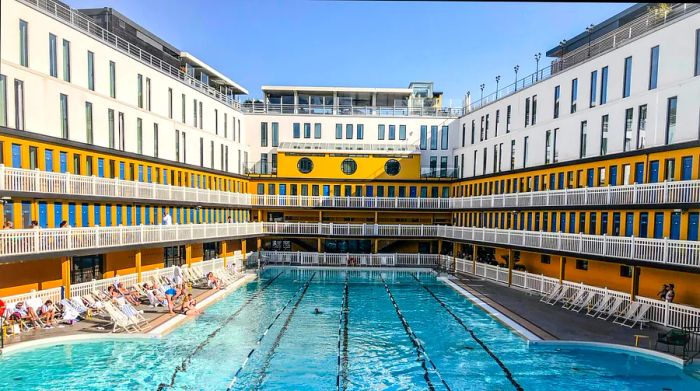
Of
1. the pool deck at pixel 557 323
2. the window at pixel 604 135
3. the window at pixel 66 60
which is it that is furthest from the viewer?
the window at pixel 604 135

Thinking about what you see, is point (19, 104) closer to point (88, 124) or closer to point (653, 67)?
point (88, 124)

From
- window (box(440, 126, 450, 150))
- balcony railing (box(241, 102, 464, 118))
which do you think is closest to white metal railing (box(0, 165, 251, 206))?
balcony railing (box(241, 102, 464, 118))

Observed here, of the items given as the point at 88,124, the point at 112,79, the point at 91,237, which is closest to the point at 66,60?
the point at 88,124

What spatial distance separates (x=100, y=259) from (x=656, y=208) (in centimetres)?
2771

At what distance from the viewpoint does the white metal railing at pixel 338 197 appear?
17391 millimetres

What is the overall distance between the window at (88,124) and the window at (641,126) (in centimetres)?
2780

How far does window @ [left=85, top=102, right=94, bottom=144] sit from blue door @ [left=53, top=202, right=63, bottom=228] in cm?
389

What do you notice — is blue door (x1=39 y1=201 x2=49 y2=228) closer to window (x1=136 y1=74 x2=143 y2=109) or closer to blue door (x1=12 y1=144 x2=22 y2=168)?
blue door (x1=12 y1=144 x2=22 y2=168)

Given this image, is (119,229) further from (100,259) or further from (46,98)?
(46,98)

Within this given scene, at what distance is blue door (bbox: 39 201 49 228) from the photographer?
19203 millimetres

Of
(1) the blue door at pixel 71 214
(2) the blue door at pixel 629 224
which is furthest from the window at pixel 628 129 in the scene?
(1) the blue door at pixel 71 214

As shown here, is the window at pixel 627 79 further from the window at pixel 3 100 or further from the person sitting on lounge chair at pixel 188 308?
the window at pixel 3 100

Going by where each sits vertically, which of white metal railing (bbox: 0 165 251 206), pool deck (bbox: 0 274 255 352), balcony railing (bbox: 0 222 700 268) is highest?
white metal railing (bbox: 0 165 251 206)

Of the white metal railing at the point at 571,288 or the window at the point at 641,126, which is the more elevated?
the window at the point at 641,126
